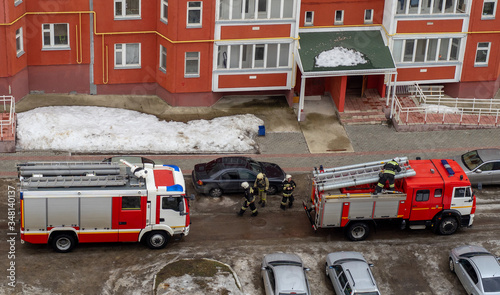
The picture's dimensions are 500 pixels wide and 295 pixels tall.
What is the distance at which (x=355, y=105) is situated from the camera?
4112 centimetres

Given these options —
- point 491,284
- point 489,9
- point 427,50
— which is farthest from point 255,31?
point 491,284

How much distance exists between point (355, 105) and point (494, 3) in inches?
328

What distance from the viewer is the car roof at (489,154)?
3481 cm

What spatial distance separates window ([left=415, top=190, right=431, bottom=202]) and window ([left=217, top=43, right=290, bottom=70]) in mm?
12140

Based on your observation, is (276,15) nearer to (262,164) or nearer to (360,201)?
(262,164)

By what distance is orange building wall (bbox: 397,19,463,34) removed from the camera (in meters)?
40.4

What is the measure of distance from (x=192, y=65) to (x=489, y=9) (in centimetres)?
1476

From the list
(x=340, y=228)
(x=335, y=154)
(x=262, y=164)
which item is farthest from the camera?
(x=335, y=154)

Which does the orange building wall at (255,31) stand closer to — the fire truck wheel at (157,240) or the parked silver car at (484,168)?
the parked silver car at (484,168)

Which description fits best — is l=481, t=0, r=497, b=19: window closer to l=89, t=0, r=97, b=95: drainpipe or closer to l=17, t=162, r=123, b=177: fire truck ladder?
l=89, t=0, r=97, b=95: drainpipe

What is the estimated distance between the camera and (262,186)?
32.7 metres

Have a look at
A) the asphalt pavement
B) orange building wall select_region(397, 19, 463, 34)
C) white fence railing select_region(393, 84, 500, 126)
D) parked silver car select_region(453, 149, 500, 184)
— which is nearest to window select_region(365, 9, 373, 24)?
Answer: orange building wall select_region(397, 19, 463, 34)

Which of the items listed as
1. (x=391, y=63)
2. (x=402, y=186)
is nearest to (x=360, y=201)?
(x=402, y=186)

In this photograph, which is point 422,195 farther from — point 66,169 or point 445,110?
point 66,169
